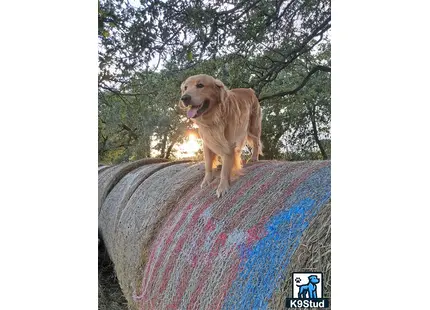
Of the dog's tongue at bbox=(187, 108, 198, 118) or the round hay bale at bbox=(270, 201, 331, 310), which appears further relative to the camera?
the dog's tongue at bbox=(187, 108, 198, 118)

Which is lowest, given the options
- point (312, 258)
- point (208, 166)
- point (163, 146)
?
point (312, 258)

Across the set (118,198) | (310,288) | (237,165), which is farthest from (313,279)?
(118,198)

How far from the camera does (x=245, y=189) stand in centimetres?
206

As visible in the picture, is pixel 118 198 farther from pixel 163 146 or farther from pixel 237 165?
pixel 237 165

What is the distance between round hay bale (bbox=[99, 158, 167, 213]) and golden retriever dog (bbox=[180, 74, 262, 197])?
935 millimetres

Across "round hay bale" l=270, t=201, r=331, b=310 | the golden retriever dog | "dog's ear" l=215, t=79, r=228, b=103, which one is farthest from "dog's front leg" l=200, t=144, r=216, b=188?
"round hay bale" l=270, t=201, r=331, b=310

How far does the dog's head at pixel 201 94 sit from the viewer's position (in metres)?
2.05

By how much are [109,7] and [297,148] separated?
128cm

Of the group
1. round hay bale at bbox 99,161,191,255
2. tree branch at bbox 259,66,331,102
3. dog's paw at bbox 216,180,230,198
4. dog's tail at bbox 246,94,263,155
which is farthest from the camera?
round hay bale at bbox 99,161,191,255

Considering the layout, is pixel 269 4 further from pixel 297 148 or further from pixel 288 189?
pixel 288 189

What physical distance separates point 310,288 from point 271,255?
21 centimetres

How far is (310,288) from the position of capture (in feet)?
4.44

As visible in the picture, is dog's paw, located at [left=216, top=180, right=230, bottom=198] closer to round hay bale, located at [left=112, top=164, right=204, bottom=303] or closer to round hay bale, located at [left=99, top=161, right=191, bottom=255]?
round hay bale, located at [left=112, top=164, right=204, bottom=303]

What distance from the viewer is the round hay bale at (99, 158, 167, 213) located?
3.19 meters
